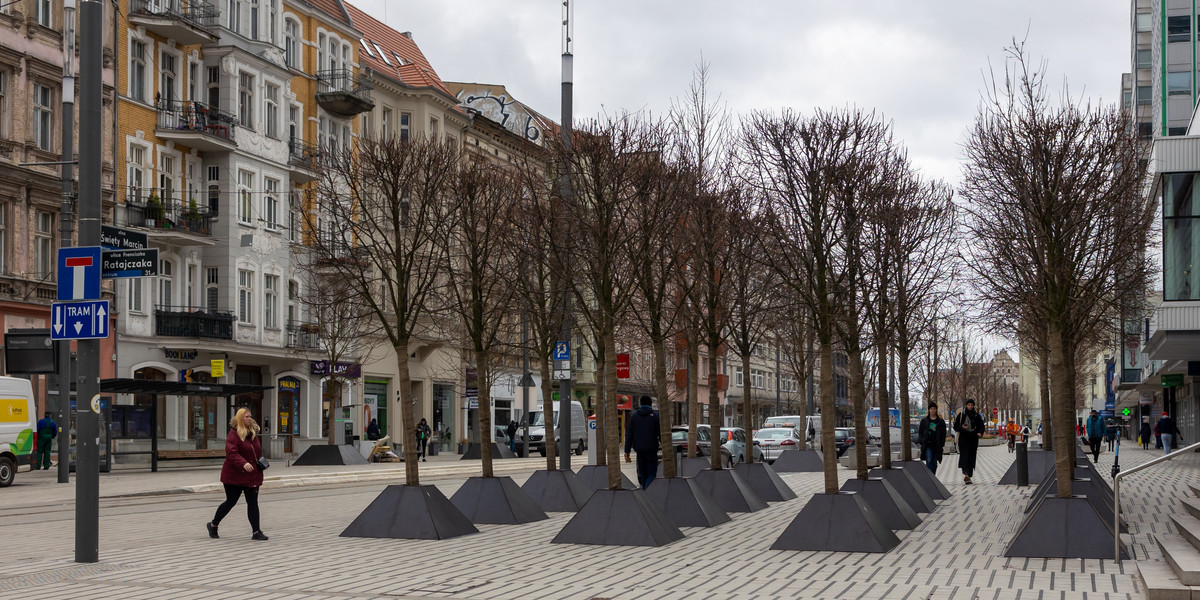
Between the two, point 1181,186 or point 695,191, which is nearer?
point 695,191

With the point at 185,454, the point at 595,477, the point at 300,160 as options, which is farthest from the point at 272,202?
the point at 595,477

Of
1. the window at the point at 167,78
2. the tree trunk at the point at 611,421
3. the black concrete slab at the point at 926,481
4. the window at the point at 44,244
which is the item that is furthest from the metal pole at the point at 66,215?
the black concrete slab at the point at 926,481

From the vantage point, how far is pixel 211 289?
46.2 meters

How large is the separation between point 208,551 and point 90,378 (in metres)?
2.73

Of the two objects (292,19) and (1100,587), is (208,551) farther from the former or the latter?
(292,19)

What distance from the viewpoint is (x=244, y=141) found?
154 ft

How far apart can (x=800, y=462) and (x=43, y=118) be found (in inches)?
941

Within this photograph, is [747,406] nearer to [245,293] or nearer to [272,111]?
[245,293]

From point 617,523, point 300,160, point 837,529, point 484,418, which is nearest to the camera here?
point 837,529

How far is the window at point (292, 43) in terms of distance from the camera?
1996 inches

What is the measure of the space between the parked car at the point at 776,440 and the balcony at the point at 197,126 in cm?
2076

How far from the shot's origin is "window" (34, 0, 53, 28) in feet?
125

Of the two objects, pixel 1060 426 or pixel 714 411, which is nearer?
pixel 1060 426

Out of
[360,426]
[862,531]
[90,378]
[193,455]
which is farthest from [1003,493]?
[360,426]
